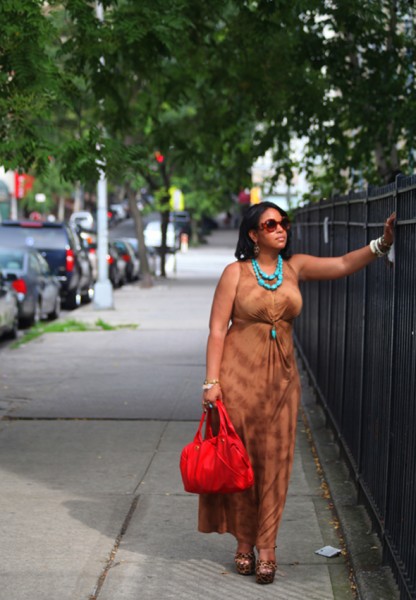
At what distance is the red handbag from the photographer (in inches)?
230

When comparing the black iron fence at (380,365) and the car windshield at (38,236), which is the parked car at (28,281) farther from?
the black iron fence at (380,365)

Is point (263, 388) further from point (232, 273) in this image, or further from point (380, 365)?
point (380, 365)

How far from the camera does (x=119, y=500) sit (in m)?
7.90

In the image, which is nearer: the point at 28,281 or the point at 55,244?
the point at 28,281

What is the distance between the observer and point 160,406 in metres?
12.0

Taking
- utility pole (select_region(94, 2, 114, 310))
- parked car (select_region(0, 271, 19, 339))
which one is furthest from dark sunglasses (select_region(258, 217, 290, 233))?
utility pole (select_region(94, 2, 114, 310))

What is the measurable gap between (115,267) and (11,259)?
14.2 metres

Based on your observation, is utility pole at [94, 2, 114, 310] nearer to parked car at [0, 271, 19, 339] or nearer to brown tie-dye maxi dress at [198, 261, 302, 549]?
parked car at [0, 271, 19, 339]

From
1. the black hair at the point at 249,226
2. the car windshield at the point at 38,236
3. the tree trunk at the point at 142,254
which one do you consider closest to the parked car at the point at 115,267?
the tree trunk at the point at 142,254

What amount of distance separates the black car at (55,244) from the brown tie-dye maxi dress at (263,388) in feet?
65.9

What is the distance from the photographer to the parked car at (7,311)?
18.4 meters

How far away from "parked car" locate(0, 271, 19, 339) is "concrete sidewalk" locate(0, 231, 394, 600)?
111 inches

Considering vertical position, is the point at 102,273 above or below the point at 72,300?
above

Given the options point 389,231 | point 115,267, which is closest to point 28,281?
point 115,267
